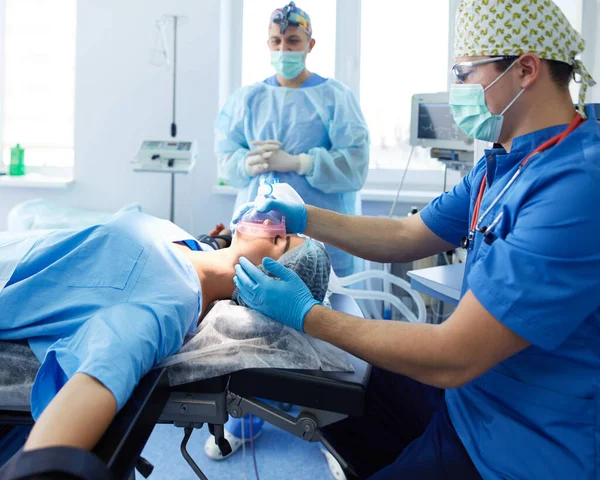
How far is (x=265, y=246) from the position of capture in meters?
1.59

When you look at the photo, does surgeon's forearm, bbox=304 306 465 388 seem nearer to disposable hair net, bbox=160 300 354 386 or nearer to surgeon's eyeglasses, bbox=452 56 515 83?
disposable hair net, bbox=160 300 354 386

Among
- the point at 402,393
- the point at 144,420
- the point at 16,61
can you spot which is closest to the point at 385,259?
the point at 402,393

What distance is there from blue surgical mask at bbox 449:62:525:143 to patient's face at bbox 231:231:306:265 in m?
0.56

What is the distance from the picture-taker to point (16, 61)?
361 centimetres

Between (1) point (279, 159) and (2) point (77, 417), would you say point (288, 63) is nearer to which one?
(1) point (279, 159)

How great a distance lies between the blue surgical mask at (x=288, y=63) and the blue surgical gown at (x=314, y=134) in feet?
0.22

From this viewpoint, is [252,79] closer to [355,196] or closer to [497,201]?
[355,196]

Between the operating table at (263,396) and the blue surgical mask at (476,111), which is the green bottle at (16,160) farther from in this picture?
the blue surgical mask at (476,111)

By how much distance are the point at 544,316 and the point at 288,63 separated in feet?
5.88

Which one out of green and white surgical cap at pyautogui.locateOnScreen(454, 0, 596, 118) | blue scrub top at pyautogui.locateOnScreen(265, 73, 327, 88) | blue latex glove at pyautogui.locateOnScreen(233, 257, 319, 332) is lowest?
blue latex glove at pyautogui.locateOnScreen(233, 257, 319, 332)

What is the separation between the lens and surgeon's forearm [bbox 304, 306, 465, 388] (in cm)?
99

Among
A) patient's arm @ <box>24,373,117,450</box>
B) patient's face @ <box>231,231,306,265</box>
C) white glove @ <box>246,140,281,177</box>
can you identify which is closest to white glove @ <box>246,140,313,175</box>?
white glove @ <box>246,140,281,177</box>

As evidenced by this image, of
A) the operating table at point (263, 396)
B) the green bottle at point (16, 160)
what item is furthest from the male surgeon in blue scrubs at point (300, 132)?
the green bottle at point (16, 160)

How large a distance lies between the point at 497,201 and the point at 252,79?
2.68 m
